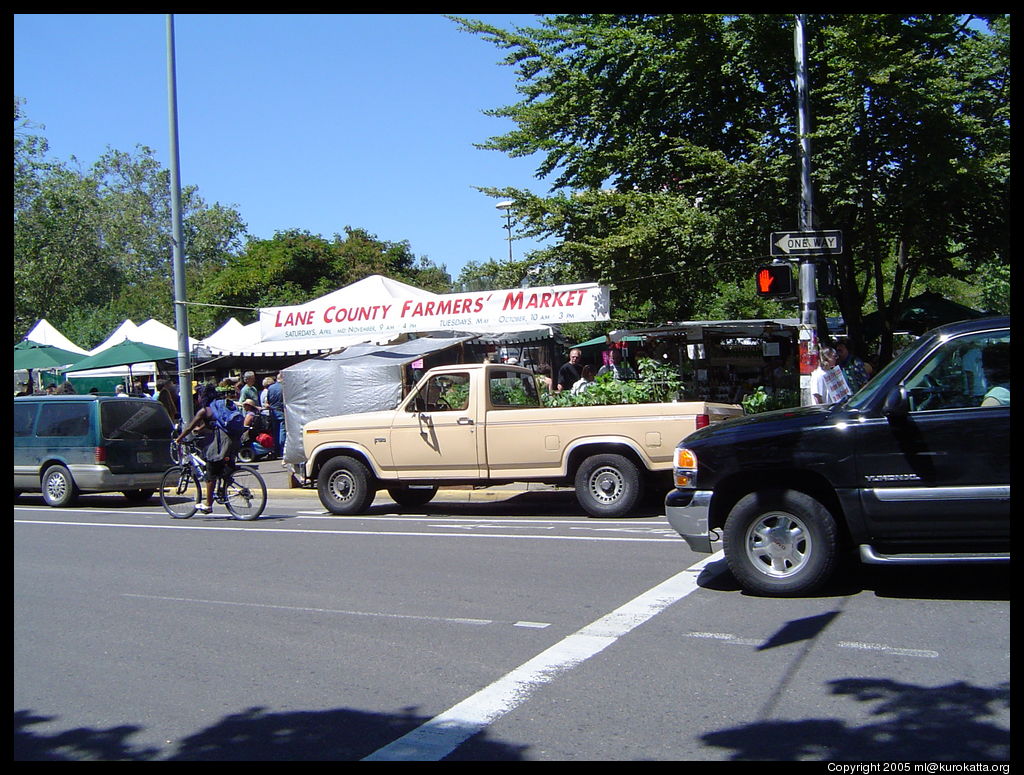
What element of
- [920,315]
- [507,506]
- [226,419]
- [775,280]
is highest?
[920,315]

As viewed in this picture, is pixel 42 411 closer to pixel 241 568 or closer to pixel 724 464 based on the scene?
pixel 241 568

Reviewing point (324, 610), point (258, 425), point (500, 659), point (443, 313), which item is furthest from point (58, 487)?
point (500, 659)

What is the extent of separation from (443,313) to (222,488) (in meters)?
5.67

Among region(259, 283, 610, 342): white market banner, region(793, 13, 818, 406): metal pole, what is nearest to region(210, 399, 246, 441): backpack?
region(259, 283, 610, 342): white market banner

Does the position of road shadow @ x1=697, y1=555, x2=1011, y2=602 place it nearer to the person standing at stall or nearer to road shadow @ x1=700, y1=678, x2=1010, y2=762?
road shadow @ x1=700, y1=678, x2=1010, y2=762

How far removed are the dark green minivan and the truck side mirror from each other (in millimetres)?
11575

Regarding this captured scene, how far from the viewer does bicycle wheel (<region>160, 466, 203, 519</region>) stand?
Answer: 13039 millimetres

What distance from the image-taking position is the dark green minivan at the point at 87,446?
14.6 m

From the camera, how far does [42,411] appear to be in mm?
15031

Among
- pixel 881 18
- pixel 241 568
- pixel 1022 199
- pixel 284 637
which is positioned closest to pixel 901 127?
pixel 881 18

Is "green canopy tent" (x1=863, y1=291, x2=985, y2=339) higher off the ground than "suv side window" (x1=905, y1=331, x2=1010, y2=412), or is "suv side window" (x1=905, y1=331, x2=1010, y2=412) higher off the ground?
"green canopy tent" (x1=863, y1=291, x2=985, y2=339)

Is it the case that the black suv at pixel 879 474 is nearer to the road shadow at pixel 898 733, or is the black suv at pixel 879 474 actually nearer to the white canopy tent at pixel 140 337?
the road shadow at pixel 898 733

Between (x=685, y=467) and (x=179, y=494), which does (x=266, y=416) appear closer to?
(x=179, y=494)

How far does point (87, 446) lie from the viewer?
1459 centimetres
